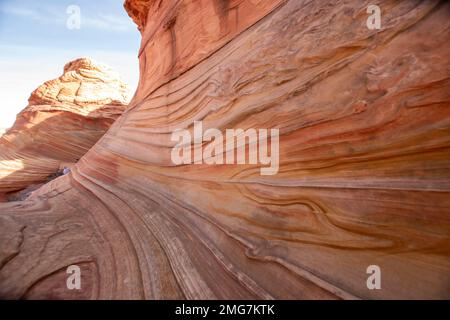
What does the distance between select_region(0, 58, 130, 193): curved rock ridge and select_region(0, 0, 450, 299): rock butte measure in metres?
6.31

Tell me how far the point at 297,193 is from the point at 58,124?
981cm

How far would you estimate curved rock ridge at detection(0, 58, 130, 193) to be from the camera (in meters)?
8.32

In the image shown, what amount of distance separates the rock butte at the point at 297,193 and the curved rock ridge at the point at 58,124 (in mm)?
6308

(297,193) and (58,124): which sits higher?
(58,124)

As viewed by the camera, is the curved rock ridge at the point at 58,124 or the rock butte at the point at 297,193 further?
the curved rock ridge at the point at 58,124

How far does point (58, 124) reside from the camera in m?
9.20

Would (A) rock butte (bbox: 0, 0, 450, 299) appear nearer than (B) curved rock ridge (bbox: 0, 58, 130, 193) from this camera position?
Yes

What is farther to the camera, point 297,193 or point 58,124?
point 58,124

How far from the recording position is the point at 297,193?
1.86 meters

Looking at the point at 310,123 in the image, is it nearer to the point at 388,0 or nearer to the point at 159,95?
the point at 388,0

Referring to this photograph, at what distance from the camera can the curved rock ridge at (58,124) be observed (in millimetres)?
8316

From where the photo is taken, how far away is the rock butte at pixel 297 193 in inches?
55.5

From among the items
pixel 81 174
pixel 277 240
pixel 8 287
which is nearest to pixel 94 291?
pixel 8 287

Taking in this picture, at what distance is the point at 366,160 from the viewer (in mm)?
1604
